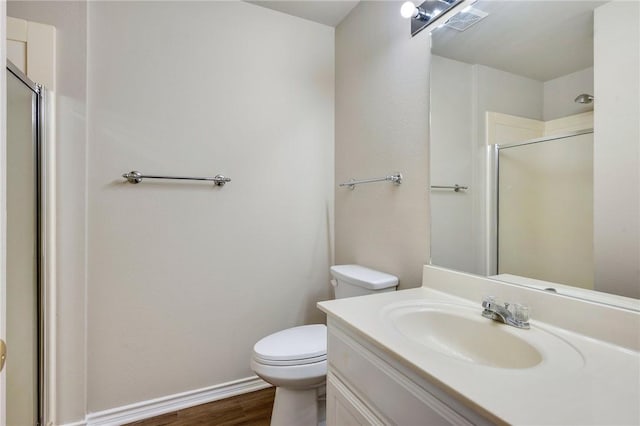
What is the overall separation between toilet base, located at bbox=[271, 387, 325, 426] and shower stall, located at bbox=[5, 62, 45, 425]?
38.8 inches

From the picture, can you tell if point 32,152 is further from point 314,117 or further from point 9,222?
point 314,117

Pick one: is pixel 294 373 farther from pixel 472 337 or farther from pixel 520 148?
pixel 520 148

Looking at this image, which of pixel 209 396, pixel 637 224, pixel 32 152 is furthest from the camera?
pixel 209 396

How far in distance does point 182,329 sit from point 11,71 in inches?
53.2

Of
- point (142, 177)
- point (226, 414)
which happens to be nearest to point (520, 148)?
point (142, 177)

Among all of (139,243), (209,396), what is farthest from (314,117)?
(209,396)

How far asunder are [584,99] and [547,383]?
0.76m

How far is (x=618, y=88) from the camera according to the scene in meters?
0.77

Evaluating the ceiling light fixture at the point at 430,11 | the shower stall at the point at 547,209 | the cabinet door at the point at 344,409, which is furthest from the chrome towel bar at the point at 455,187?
the cabinet door at the point at 344,409

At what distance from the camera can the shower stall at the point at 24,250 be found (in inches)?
43.0

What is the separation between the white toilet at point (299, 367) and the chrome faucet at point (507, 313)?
0.54 metres

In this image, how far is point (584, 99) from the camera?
840 mm

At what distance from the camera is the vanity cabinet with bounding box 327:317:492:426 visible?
613mm

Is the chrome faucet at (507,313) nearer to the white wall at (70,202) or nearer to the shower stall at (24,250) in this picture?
the shower stall at (24,250)
